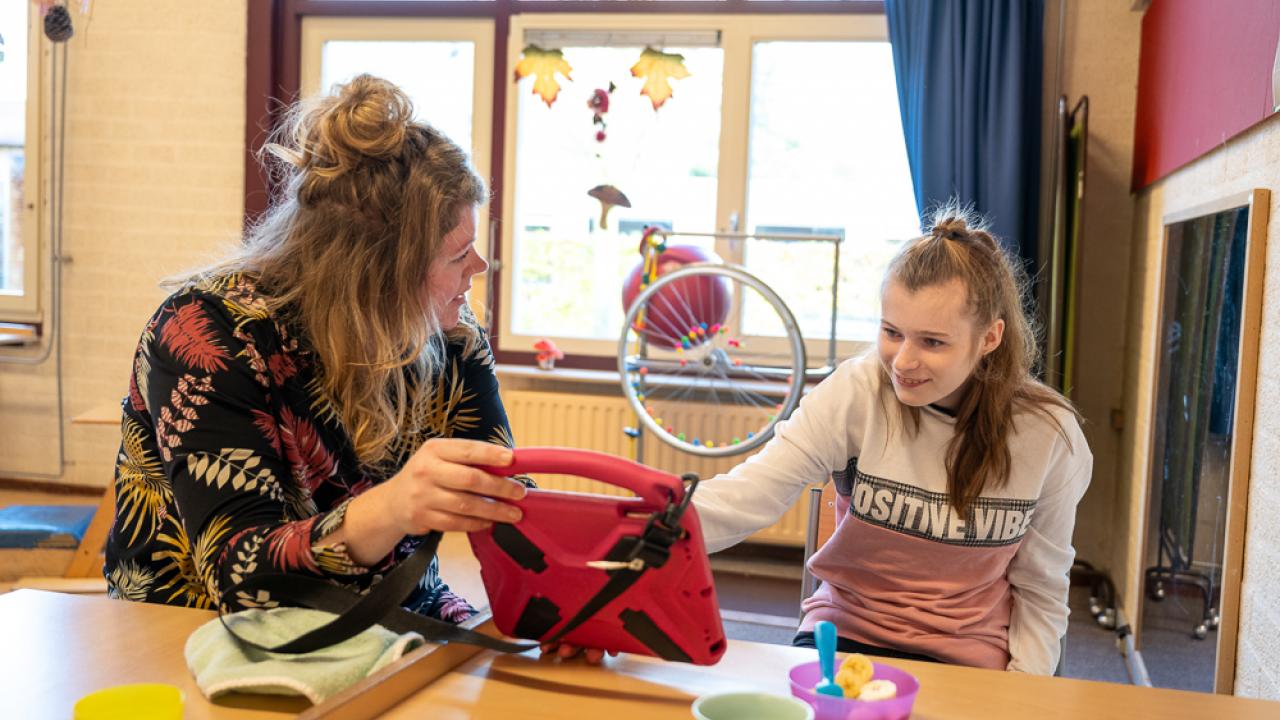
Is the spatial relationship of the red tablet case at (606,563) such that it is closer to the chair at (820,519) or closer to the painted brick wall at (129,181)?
the chair at (820,519)

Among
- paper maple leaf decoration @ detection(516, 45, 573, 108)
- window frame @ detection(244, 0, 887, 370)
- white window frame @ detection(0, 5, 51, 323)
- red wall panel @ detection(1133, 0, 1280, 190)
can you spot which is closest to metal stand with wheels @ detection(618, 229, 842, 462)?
window frame @ detection(244, 0, 887, 370)

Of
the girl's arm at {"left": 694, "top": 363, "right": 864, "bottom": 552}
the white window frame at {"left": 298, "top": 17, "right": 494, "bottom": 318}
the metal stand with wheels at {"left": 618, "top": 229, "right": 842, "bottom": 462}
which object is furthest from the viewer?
the white window frame at {"left": 298, "top": 17, "right": 494, "bottom": 318}

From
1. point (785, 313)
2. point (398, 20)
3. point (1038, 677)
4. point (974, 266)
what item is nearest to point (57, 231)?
point (398, 20)

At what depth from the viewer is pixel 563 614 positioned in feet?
3.41

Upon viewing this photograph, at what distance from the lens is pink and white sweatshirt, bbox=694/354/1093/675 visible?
58.4 inches

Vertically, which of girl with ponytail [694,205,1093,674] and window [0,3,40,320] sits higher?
window [0,3,40,320]

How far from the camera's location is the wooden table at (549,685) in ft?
3.07

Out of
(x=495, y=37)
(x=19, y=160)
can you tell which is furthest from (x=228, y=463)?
(x=19, y=160)

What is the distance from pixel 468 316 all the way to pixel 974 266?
71 centimetres

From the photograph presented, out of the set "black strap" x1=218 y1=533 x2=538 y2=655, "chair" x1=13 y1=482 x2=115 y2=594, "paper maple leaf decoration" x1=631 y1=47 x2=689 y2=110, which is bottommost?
"chair" x1=13 y1=482 x2=115 y2=594

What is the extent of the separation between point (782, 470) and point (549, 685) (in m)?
0.59

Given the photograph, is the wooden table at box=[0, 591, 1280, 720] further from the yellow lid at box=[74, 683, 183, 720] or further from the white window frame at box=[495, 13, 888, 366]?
the white window frame at box=[495, 13, 888, 366]

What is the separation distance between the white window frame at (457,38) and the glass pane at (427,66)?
0.09 ft

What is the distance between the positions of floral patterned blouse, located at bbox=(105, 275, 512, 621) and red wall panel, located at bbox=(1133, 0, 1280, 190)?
Result: 1456mm
